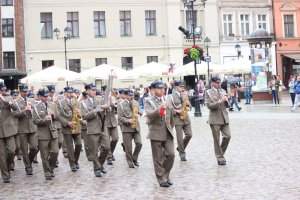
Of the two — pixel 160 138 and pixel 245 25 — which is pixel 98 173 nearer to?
pixel 160 138

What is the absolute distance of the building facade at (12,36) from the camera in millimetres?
49000

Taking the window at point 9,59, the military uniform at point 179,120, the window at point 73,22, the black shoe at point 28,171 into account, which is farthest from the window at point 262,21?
the black shoe at point 28,171

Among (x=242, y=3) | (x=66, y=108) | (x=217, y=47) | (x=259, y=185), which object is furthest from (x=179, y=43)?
(x=259, y=185)

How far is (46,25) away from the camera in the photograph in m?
50.0

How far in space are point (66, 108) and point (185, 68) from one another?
79.0 feet

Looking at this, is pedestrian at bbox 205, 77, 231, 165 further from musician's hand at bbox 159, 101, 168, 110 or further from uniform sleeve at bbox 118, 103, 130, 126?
musician's hand at bbox 159, 101, 168, 110

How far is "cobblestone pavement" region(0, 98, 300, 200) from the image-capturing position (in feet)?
34.6

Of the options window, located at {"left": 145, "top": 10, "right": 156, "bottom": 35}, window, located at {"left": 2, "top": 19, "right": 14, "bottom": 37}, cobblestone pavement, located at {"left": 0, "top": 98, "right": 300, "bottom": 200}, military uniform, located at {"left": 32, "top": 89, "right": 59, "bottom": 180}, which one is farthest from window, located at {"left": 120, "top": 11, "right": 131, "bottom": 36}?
military uniform, located at {"left": 32, "top": 89, "right": 59, "bottom": 180}

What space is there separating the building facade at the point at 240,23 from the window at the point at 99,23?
10.5 m

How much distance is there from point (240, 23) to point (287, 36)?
4851mm

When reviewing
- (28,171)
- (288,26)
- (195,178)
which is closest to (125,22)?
(288,26)

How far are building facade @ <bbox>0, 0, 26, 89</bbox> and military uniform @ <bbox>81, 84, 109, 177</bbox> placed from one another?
36265mm

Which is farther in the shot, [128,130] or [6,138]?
[128,130]

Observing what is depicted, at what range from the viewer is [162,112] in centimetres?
1126
